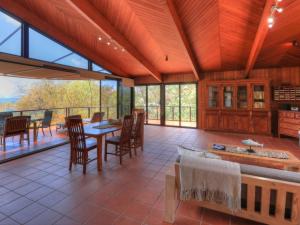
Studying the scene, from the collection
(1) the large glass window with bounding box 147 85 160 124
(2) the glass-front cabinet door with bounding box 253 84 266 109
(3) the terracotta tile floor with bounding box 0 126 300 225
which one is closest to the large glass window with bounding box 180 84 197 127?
(1) the large glass window with bounding box 147 85 160 124

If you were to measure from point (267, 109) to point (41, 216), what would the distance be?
6695 mm

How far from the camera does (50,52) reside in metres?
4.95

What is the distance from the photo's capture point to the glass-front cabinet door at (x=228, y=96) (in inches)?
246

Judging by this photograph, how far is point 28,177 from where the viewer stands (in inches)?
108

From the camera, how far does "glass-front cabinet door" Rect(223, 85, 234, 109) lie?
20.5ft

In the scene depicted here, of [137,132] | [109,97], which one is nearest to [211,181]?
[137,132]

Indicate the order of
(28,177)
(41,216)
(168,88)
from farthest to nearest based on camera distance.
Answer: (168,88), (28,177), (41,216)

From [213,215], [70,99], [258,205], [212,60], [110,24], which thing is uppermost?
[110,24]

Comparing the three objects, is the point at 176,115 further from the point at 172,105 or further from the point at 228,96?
the point at 228,96

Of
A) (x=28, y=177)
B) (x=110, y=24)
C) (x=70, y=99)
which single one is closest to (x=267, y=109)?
(x=110, y=24)

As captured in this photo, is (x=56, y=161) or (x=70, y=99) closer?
(x=56, y=161)

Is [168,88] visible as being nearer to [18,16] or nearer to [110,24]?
[110,24]

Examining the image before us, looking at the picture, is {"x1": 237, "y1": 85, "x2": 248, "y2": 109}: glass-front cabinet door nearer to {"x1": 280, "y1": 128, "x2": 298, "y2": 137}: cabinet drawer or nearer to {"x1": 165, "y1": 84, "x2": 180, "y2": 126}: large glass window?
{"x1": 280, "y1": 128, "x2": 298, "y2": 137}: cabinet drawer

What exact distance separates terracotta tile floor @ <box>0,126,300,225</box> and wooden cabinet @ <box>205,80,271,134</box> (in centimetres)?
377
